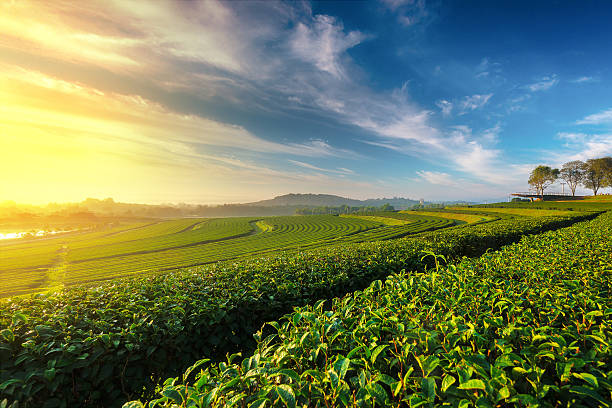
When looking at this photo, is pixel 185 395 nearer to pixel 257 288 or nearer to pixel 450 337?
pixel 450 337

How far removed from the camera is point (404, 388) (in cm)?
150

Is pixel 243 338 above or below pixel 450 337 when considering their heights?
below

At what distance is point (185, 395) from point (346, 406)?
3.97 ft

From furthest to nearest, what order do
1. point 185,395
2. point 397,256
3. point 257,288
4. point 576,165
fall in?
point 576,165
point 397,256
point 257,288
point 185,395

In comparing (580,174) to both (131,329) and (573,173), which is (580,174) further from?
(131,329)

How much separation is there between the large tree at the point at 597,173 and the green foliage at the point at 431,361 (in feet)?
458

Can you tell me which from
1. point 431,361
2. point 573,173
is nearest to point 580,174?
point 573,173

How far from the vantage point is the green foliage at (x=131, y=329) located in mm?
3100

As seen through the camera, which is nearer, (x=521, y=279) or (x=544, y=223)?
(x=521, y=279)

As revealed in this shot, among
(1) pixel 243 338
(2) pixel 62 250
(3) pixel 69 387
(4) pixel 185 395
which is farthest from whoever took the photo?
(2) pixel 62 250

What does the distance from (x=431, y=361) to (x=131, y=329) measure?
425 centimetres

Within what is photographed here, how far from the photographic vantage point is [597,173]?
92.1 metres

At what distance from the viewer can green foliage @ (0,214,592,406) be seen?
3.10 meters

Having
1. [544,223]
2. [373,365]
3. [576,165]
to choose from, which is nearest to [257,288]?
[373,365]
